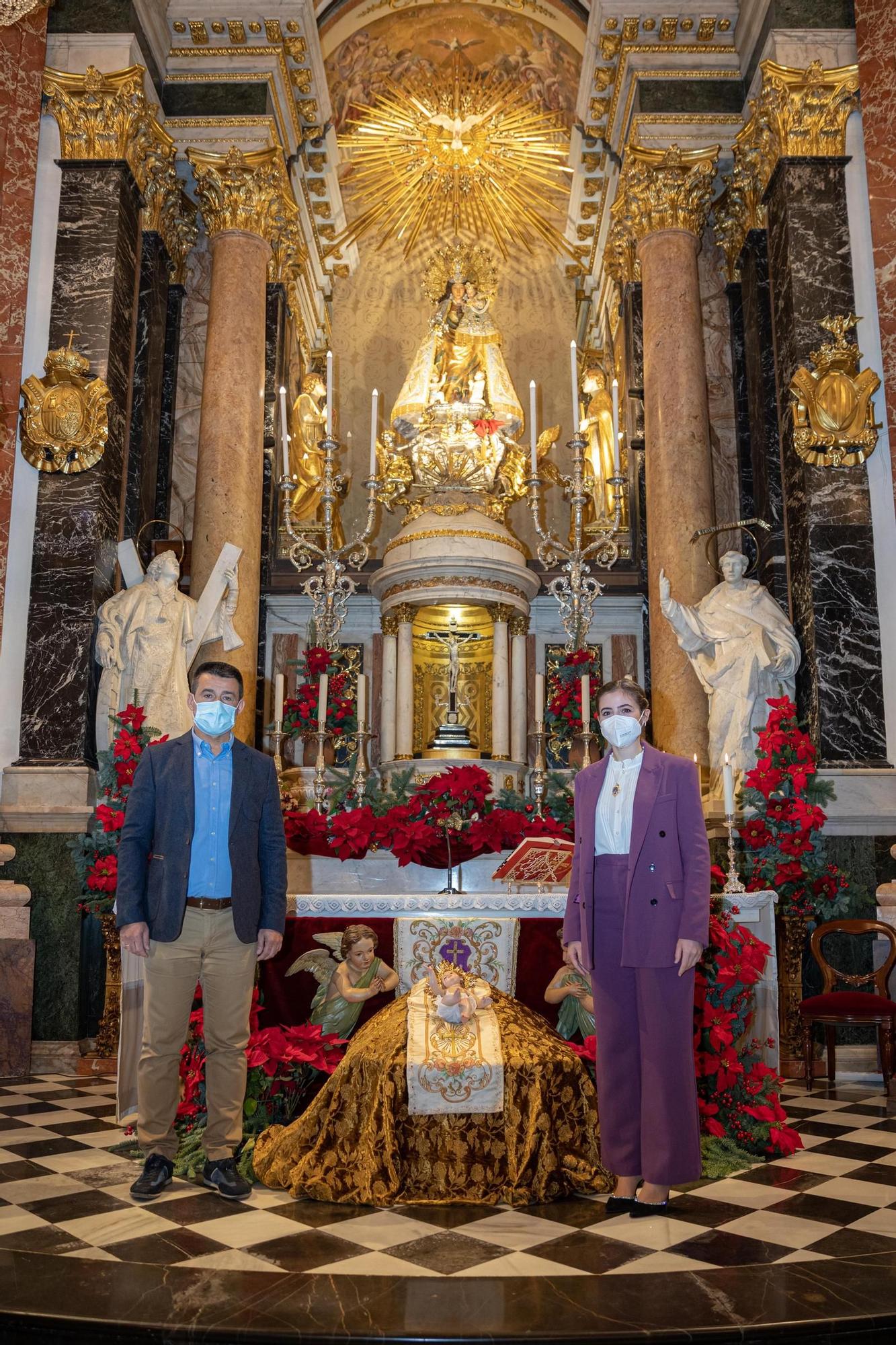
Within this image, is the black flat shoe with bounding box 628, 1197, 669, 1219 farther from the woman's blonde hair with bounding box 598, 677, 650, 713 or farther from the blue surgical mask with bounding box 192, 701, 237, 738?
the blue surgical mask with bounding box 192, 701, 237, 738

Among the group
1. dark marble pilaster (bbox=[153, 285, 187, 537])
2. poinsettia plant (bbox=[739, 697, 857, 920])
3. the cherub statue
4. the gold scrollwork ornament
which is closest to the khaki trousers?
the cherub statue

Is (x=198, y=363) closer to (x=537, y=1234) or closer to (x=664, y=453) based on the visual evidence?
(x=664, y=453)

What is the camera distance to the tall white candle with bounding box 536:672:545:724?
6.43 meters

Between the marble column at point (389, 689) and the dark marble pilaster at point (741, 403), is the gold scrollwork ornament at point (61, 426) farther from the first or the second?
the dark marble pilaster at point (741, 403)

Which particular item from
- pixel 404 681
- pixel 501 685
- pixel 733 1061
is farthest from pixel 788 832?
pixel 404 681

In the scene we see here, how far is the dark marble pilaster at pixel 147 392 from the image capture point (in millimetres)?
9812

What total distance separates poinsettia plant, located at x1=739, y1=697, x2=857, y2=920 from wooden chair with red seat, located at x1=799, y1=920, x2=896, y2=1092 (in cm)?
19

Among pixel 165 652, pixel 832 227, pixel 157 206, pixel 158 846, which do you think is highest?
pixel 157 206

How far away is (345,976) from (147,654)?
428cm

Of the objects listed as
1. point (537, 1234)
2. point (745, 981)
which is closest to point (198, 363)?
point (745, 981)

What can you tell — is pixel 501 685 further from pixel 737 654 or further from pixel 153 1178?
pixel 153 1178

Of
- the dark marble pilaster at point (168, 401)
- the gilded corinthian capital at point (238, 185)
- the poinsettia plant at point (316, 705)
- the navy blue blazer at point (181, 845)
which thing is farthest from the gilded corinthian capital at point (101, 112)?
the navy blue blazer at point (181, 845)

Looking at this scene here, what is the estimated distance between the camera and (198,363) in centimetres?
1142

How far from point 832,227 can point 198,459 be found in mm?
5668
